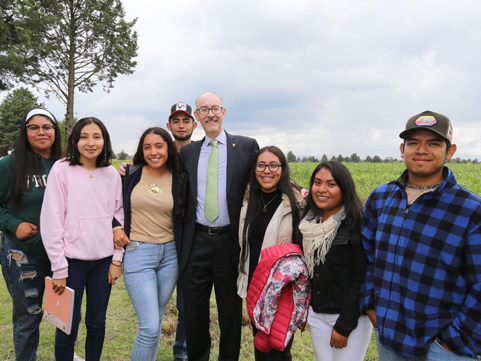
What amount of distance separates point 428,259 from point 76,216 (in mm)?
2617

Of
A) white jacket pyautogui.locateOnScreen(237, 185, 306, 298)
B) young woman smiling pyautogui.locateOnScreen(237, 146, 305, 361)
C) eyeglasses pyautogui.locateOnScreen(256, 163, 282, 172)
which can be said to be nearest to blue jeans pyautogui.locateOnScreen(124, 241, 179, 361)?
young woman smiling pyautogui.locateOnScreen(237, 146, 305, 361)

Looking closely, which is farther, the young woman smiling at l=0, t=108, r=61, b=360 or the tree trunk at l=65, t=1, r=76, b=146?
the tree trunk at l=65, t=1, r=76, b=146

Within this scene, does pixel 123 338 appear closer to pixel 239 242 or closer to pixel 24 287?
pixel 24 287

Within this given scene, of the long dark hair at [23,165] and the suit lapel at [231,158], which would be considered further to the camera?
the suit lapel at [231,158]

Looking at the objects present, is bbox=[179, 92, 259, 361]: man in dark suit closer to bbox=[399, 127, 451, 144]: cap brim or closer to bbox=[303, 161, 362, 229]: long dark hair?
bbox=[303, 161, 362, 229]: long dark hair

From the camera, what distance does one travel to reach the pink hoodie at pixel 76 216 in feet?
8.45

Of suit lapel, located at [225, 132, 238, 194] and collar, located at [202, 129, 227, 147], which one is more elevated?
collar, located at [202, 129, 227, 147]

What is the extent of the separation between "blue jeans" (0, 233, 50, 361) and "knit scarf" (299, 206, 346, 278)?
90.9 inches

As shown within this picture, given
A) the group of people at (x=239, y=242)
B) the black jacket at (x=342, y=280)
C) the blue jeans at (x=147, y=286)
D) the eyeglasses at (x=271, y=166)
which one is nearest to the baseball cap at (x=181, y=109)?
the group of people at (x=239, y=242)

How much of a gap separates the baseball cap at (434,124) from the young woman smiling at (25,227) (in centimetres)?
302

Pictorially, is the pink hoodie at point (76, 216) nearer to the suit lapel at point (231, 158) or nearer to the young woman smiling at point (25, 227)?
the young woman smiling at point (25, 227)

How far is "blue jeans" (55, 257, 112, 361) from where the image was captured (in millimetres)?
2684

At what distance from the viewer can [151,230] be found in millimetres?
2951

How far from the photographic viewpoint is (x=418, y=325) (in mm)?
1904
